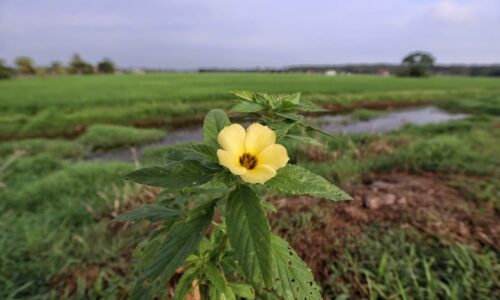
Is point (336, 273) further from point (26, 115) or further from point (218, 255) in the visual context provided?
point (26, 115)

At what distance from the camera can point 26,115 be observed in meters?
10.3

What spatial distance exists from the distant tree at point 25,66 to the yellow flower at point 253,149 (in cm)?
5237

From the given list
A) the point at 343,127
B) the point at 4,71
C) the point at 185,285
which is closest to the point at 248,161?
the point at 185,285

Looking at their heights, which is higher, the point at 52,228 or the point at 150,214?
the point at 150,214

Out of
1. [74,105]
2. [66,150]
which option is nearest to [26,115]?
[74,105]

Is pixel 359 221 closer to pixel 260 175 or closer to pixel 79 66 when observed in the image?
pixel 260 175

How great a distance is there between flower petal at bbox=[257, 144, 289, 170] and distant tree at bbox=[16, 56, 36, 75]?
172 ft

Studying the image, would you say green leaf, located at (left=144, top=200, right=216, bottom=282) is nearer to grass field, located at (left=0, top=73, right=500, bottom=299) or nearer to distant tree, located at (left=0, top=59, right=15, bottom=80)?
grass field, located at (left=0, top=73, right=500, bottom=299)

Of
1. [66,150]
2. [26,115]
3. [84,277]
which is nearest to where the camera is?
[84,277]

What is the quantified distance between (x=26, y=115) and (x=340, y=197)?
12.7 m

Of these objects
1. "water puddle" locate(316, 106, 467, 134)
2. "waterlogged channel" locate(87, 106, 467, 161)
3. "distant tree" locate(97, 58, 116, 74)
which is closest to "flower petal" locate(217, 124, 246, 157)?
"waterlogged channel" locate(87, 106, 467, 161)

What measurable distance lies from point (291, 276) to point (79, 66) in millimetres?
57657

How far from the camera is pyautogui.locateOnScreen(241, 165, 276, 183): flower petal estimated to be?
0.62m

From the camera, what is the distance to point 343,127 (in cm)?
1000
